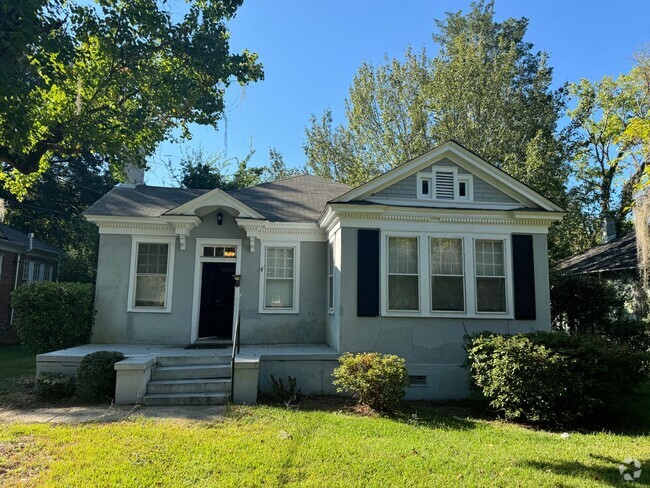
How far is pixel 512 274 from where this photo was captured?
911cm

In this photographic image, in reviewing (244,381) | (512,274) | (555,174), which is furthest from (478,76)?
(244,381)

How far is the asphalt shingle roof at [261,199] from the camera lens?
421 inches

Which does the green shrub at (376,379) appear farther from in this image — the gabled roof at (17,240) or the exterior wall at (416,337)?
the gabled roof at (17,240)

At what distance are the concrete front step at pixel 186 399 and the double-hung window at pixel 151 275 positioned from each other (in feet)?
10.6

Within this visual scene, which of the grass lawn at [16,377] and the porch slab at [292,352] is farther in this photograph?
the porch slab at [292,352]

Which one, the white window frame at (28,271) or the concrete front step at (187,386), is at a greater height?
the white window frame at (28,271)

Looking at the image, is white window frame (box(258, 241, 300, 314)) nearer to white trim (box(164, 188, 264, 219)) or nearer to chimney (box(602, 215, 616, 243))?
white trim (box(164, 188, 264, 219))

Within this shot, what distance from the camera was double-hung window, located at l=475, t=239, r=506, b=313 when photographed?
29.7 ft

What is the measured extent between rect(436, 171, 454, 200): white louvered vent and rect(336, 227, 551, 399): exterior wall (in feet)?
6.94

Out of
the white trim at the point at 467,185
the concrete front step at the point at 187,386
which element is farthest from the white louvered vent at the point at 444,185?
the concrete front step at the point at 187,386

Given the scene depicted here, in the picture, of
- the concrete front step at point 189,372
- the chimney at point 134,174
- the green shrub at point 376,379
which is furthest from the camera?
the chimney at point 134,174

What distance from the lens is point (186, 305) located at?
10383 millimetres

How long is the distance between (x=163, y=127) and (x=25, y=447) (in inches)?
392

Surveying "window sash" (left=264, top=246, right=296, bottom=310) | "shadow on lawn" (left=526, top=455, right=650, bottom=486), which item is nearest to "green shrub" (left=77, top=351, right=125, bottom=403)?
"window sash" (left=264, top=246, right=296, bottom=310)
